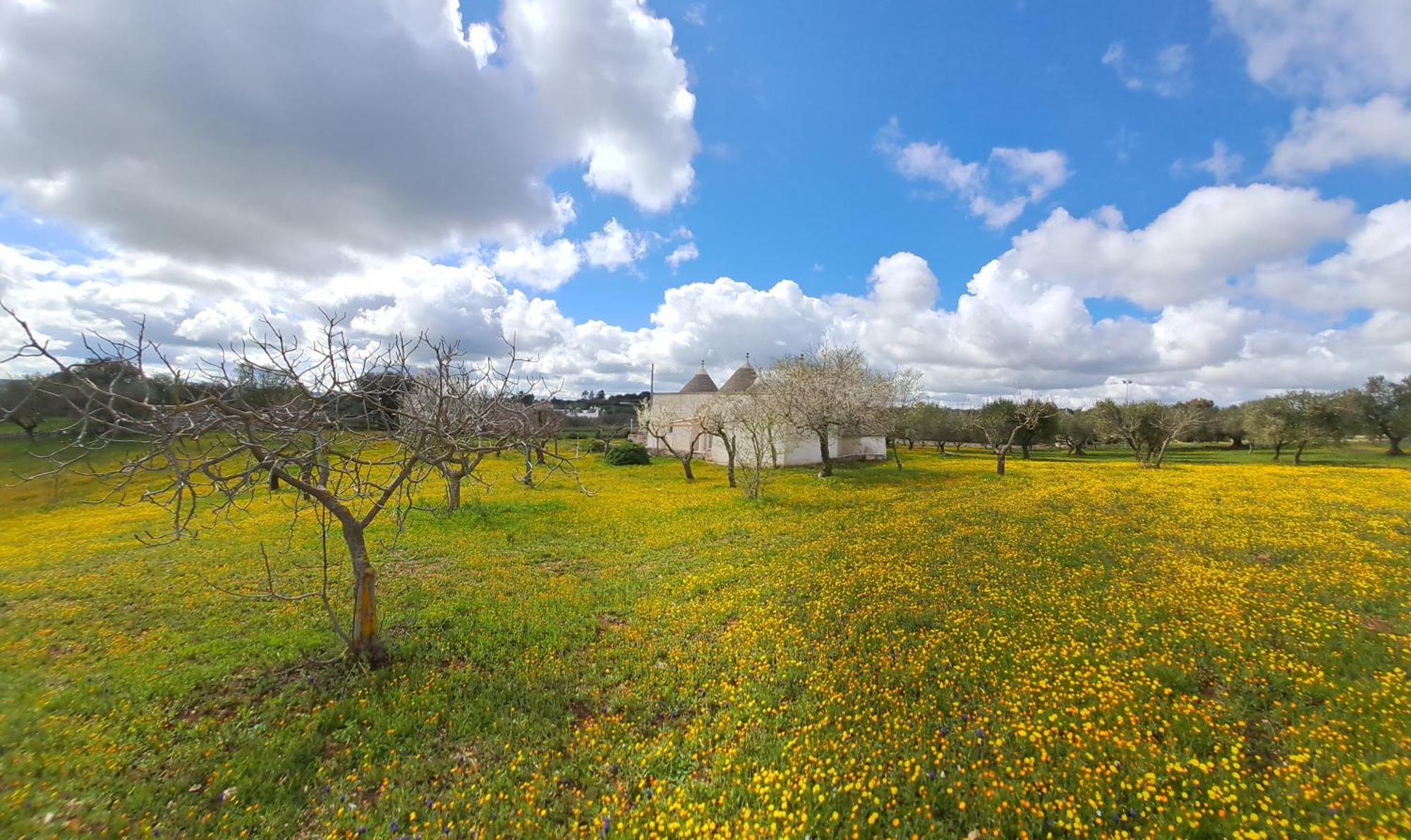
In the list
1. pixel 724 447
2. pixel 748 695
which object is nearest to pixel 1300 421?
pixel 724 447

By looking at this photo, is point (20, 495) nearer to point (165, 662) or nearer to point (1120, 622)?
point (165, 662)

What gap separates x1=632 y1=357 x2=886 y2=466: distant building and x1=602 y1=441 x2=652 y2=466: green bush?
432 cm

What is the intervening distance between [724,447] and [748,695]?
32.0 metres

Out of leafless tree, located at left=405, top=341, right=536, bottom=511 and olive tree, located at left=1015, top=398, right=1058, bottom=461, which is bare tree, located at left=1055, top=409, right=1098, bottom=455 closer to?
olive tree, located at left=1015, top=398, right=1058, bottom=461

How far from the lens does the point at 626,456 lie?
37.6 m

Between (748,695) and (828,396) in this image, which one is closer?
(748,695)

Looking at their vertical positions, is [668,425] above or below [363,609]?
above

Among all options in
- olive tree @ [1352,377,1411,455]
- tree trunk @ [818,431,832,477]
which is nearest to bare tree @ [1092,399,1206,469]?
olive tree @ [1352,377,1411,455]

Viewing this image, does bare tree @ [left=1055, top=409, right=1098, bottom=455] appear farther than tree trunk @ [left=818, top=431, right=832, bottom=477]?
Yes

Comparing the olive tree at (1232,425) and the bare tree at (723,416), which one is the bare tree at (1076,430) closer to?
the olive tree at (1232,425)

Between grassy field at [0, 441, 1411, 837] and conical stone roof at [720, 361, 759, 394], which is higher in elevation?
conical stone roof at [720, 361, 759, 394]

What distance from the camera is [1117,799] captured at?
4539 mm

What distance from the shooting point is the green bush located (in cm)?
3709

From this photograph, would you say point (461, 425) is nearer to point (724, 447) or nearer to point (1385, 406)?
point (724, 447)
